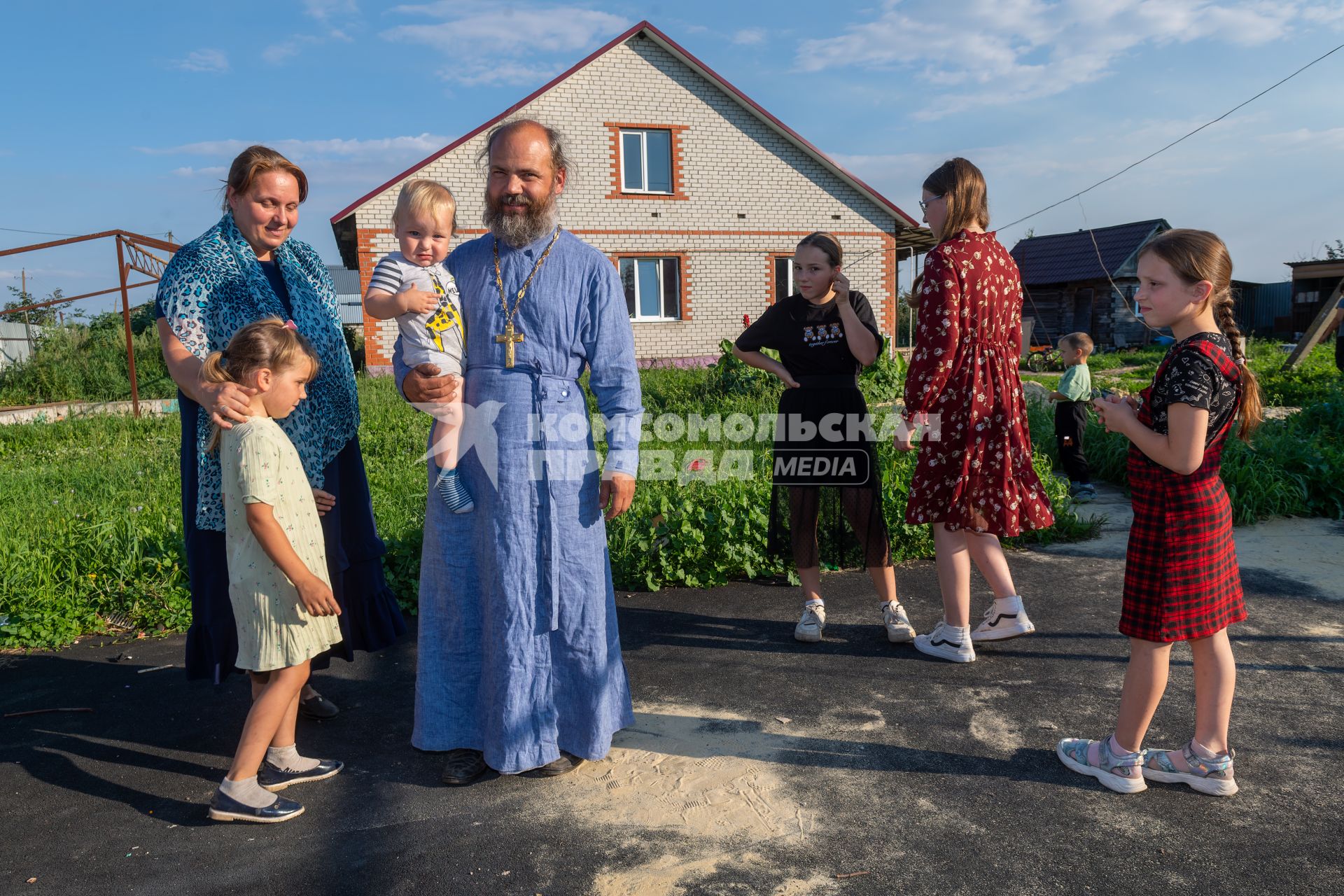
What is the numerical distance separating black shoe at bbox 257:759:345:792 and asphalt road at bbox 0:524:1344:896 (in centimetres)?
4

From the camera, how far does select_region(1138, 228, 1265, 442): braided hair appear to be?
8.57 ft

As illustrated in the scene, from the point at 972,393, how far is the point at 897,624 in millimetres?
1138

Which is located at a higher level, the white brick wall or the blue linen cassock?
the white brick wall

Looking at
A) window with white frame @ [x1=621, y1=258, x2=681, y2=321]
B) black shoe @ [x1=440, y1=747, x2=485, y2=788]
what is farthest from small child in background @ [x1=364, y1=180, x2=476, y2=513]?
window with white frame @ [x1=621, y1=258, x2=681, y2=321]

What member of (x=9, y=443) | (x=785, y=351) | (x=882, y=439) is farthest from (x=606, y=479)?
(x=9, y=443)

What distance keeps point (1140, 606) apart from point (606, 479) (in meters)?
1.75

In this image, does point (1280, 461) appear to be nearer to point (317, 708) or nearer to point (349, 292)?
point (317, 708)

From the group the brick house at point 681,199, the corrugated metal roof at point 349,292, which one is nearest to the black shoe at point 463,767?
the brick house at point 681,199

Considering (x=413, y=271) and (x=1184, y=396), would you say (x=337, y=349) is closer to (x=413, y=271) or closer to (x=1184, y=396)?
(x=413, y=271)

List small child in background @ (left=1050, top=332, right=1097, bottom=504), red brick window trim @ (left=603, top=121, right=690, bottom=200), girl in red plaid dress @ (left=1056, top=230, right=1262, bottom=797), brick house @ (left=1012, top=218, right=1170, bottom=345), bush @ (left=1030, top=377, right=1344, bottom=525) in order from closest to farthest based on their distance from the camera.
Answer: girl in red plaid dress @ (left=1056, top=230, right=1262, bottom=797) → bush @ (left=1030, top=377, right=1344, bottom=525) → small child in background @ (left=1050, top=332, right=1097, bottom=504) → red brick window trim @ (left=603, top=121, right=690, bottom=200) → brick house @ (left=1012, top=218, right=1170, bottom=345)

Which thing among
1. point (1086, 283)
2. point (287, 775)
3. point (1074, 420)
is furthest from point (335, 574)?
point (1086, 283)

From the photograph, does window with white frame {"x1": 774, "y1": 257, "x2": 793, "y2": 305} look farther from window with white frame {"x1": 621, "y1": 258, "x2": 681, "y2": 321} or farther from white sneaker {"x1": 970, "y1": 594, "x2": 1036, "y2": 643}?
white sneaker {"x1": 970, "y1": 594, "x2": 1036, "y2": 643}

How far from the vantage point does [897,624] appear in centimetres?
409

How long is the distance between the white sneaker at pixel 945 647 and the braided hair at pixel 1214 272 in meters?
1.51
